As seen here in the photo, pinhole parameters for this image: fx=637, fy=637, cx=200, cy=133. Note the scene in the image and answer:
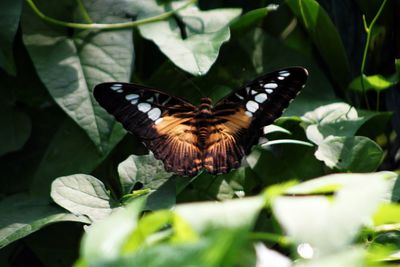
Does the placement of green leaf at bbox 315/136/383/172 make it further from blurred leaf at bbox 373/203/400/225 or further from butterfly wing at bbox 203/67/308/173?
blurred leaf at bbox 373/203/400/225

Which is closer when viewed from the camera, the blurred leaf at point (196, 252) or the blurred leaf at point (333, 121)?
the blurred leaf at point (196, 252)

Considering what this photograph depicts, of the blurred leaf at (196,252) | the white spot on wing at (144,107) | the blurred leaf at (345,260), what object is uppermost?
the blurred leaf at (345,260)

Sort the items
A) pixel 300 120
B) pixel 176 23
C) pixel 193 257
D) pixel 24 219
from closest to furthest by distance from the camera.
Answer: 1. pixel 193 257
2. pixel 24 219
3. pixel 300 120
4. pixel 176 23

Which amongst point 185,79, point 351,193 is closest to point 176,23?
point 185,79

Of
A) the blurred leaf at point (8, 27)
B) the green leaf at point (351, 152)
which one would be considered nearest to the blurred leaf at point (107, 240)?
the green leaf at point (351, 152)

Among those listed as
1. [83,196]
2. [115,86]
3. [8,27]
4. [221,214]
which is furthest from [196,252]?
[8,27]

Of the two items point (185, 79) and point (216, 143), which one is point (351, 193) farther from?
point (185, 79)

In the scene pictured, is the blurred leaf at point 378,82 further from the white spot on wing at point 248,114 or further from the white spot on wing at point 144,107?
the white spot on wing at point 144,107

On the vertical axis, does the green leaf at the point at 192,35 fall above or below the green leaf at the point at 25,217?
above
